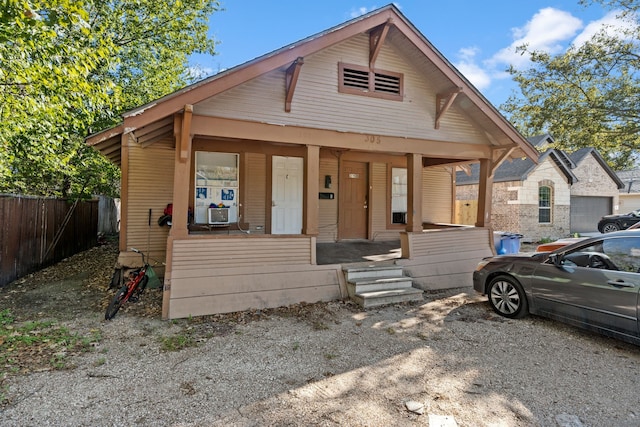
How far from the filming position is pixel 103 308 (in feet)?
18.0

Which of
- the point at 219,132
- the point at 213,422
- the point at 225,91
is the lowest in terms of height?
the point at 213,422

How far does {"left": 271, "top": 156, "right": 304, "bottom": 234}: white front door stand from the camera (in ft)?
26.7

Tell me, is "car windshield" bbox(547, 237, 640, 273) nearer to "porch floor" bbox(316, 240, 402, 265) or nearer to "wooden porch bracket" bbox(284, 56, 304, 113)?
"porch floor" bbox(316, 240, 402, 265)

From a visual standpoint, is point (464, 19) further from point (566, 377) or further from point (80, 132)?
point (80, 132)

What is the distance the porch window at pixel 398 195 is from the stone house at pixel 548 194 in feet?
16.9

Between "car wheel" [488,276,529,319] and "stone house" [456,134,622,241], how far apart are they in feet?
30.7

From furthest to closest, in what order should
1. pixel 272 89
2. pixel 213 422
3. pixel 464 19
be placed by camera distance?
pixel 464 19 < pixel 272 89 < pixel 213 422

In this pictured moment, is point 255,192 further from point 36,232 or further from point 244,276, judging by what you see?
point 36,232

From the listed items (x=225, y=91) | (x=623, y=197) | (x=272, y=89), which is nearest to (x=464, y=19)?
(x=272, y=89)

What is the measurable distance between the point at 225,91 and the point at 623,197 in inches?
1097

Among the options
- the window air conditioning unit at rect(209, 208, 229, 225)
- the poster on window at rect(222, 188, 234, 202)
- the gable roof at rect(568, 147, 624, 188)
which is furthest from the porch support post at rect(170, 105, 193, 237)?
the gable roof at rect(568, 147, 624, 188)

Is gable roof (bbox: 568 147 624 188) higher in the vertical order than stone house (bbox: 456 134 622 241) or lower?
higher

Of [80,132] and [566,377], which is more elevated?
[80,132]

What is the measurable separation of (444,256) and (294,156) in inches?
169
